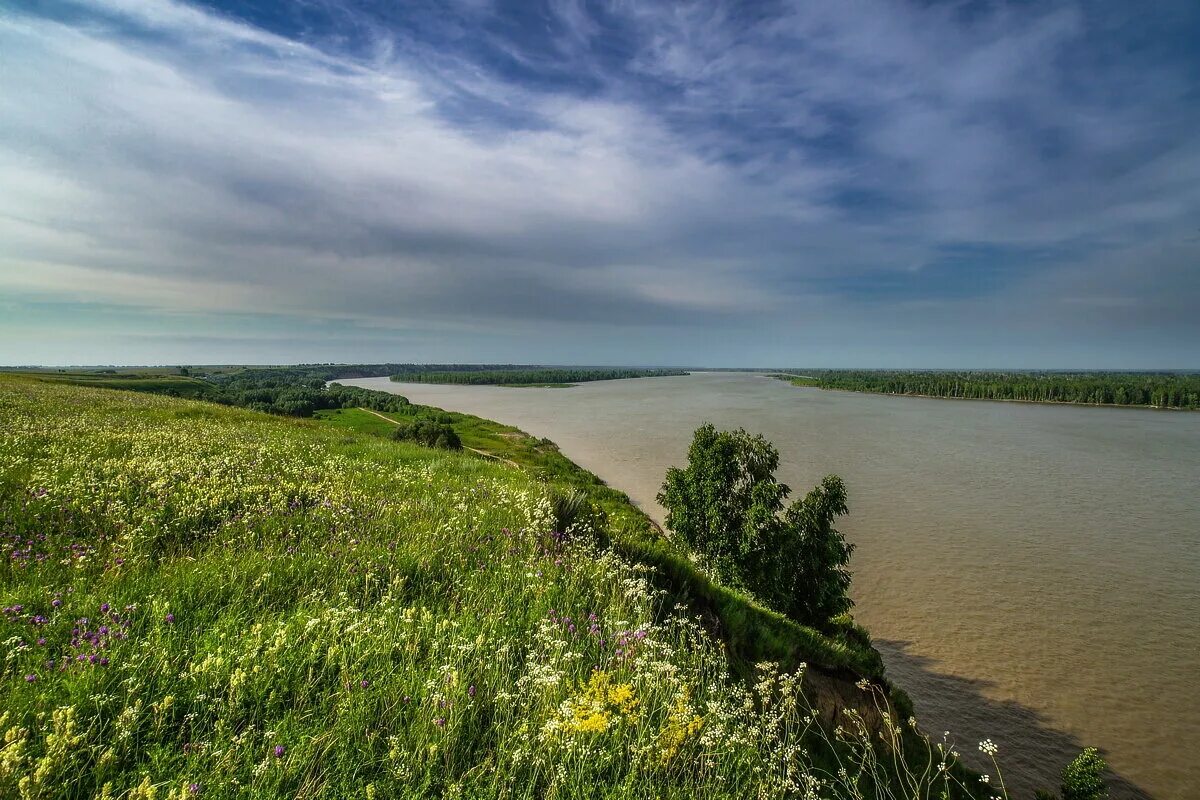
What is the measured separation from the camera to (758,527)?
2178 centimetres

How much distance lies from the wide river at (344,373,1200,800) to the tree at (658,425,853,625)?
362 centimetres

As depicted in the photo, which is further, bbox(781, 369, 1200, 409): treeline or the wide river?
bbox(781, 369, 1200, 409): treeline

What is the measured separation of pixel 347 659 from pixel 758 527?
21091mm

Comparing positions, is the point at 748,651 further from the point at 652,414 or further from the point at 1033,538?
the point at 652,414

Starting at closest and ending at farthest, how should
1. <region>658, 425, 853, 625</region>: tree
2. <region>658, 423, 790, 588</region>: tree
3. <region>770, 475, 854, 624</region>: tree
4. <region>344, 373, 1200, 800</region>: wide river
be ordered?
<region>344, 373, 1200, 800</region>: wide river < <region>770, 475, 854, 624</region>: tree < <region>658, 425, 853, 625</region>: tree < <region>658, 423, 790, 588</region>: tree

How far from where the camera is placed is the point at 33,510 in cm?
490

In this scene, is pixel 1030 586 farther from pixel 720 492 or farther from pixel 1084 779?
pixel 1084 779

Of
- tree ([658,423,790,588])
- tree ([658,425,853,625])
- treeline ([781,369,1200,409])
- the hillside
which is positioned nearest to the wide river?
tree ([658,425,853,625])

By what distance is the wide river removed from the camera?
15.8 meters

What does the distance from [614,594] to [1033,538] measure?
124ft

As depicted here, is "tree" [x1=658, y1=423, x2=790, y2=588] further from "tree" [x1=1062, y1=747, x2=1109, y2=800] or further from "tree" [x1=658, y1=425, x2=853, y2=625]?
"tree" [x1=1062, y1=747, x2=1109, y2=800]

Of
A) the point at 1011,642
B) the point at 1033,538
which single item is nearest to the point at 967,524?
the point at 1033,538

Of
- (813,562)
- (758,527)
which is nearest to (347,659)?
(813,562)

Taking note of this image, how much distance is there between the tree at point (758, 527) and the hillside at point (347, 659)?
12493 millimetres
